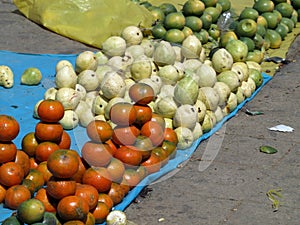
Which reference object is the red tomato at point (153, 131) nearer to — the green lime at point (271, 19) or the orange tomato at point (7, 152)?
the orange tomato at point (7, 152)

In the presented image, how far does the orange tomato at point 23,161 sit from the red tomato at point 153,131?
2.75 ft

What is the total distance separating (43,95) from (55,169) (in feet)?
7.05

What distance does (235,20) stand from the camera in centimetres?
757

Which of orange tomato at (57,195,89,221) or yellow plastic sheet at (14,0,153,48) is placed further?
yellow plastic sheet at (14,0,153,48)

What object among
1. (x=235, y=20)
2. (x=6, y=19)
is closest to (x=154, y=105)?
(x=235, y=20)

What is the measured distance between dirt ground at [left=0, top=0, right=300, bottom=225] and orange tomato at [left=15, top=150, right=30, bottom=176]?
0.70 m

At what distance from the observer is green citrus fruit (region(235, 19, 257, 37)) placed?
683 cm

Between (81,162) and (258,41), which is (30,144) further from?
(258,41)

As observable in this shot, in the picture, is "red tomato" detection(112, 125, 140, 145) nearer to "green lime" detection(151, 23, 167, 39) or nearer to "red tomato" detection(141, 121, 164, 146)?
"red tomato" detection(141, 121, 164, 146)

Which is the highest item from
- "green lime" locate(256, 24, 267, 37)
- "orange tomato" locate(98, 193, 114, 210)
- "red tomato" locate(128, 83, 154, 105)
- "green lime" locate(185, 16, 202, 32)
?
"red tomato" locate(128, 83, 154, 105)

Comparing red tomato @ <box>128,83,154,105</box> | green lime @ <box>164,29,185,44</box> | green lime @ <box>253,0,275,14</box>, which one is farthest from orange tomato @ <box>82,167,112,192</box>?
green lime @ <box>253,0,275,14</box>

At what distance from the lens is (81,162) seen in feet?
13.3

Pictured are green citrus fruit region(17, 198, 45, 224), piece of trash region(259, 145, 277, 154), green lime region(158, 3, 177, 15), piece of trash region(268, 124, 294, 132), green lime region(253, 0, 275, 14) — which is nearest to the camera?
green citrus fruit region(17, 198, 45, 224)

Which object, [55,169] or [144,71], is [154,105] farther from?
[55,169]
